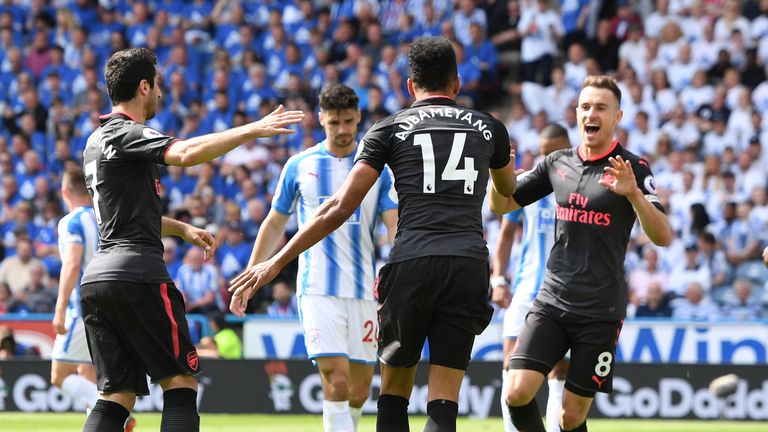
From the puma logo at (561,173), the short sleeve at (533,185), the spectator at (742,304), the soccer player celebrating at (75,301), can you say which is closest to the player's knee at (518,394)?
the short sleeve at (533,185)

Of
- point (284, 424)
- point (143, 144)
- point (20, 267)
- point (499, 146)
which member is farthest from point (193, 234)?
point (20, 267)

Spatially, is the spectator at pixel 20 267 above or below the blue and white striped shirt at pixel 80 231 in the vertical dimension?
below

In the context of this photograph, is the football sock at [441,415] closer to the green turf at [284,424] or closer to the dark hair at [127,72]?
the dark hair at [127,72]

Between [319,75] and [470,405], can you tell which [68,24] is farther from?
[470,405]

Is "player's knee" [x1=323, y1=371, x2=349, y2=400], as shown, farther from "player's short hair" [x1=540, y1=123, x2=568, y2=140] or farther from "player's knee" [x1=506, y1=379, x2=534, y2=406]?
"player's short hair" [x1=540, y1=123, x2=568, y2=140]

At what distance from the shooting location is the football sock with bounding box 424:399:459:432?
6.37 metres

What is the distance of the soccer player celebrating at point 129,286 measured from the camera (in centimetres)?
662

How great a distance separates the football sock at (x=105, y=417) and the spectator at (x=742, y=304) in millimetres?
9974

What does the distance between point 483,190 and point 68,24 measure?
1840cm

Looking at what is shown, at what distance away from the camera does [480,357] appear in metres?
14.3

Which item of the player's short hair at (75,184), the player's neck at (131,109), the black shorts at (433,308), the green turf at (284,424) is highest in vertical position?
the player's neck at (131,109)

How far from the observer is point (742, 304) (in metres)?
15.4

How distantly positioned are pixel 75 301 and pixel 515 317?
12.3 ft

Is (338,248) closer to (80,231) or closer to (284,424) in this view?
(80,231)
